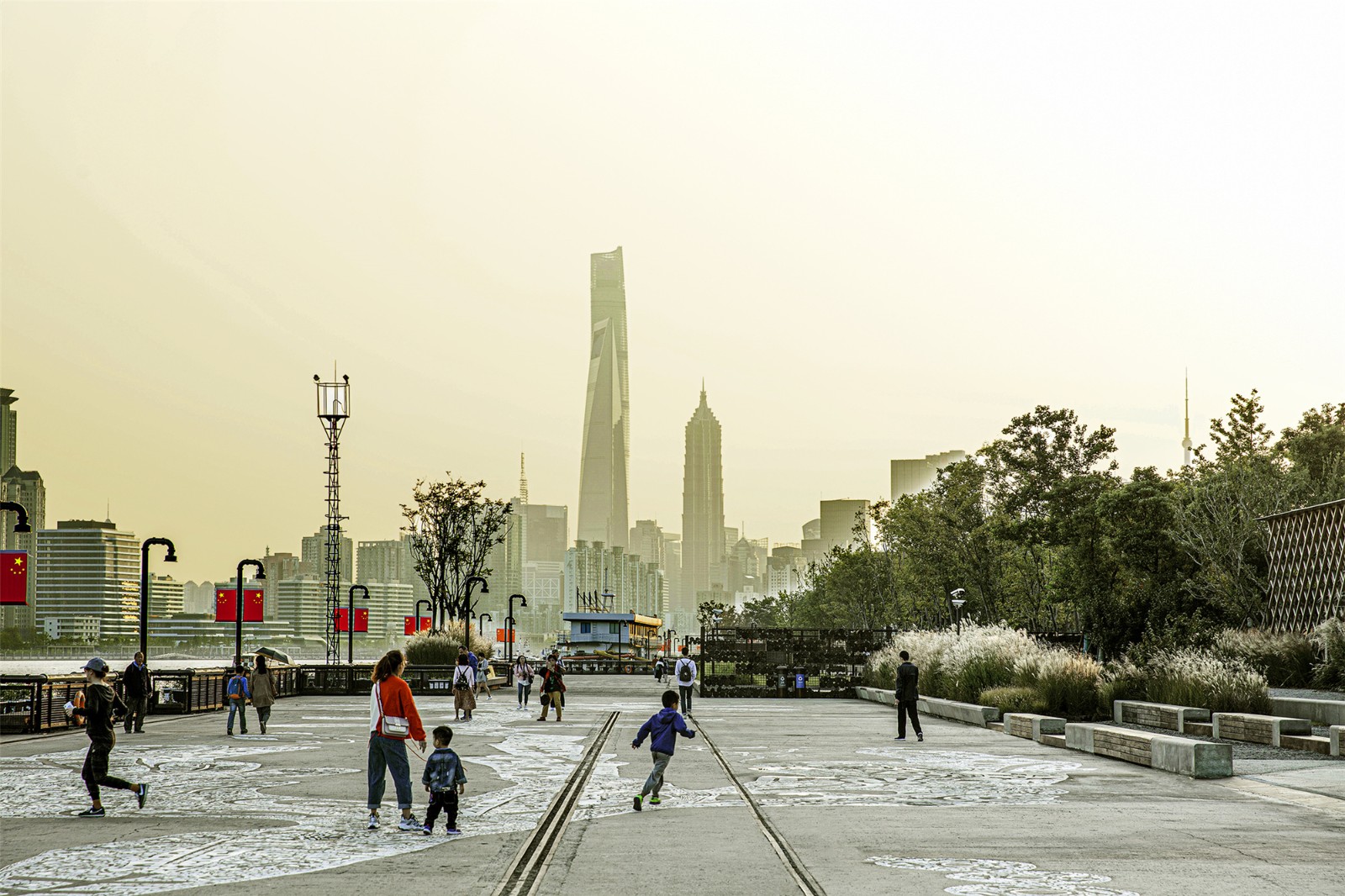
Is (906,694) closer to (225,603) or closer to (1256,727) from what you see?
(1256,727)

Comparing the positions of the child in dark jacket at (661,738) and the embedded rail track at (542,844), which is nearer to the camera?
the embedded rail track at (542,844)

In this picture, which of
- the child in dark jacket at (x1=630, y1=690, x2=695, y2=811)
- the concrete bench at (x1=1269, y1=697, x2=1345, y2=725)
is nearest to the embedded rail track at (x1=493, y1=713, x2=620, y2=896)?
the child in dark jacket at (x1=630, y1=690, x2=695, y2=811)

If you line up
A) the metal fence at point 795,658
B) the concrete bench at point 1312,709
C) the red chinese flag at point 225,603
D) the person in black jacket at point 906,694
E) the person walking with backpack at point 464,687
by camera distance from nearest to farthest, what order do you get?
the concrete bench at point 1312,709, the person in black jacket at point 906,694, the person walking with backpack at point 464,687, the red chinese flag at point 225,603, the metal fence at point 795,658

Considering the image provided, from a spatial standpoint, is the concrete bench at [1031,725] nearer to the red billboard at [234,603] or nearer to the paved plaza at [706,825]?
the paved plaza at [706,825]

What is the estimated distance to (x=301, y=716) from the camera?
33.6 m

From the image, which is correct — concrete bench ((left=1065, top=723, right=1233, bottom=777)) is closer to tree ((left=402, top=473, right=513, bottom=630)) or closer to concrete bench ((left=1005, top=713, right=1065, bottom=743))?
concrete bench ((left=1005, top=713, right=1065, bottom=743))

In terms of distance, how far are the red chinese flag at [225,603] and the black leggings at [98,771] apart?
3180cm

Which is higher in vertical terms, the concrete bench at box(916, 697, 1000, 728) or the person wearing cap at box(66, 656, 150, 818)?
the person wearing cap at box(66, 656, 150, 818)

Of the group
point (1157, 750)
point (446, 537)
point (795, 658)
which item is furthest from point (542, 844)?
point (446, 537)

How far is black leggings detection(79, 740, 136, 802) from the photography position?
1412 centimetres

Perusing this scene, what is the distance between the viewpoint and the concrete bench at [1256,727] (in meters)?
22.4

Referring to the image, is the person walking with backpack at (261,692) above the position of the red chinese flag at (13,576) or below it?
below

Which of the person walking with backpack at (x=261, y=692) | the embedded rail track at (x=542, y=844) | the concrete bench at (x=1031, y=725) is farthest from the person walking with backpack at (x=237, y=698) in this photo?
the concrete bench at (x=1031, y=725)

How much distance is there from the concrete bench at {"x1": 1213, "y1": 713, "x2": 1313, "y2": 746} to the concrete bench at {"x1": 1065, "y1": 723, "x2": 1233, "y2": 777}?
2794mm
